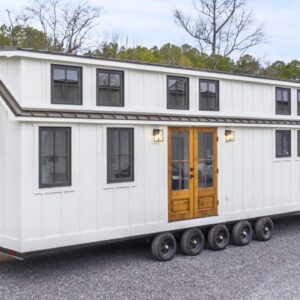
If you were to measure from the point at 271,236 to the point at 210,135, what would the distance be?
10.1ft

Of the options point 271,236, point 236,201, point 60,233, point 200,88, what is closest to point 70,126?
point 60,233

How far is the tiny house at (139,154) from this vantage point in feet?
24.1

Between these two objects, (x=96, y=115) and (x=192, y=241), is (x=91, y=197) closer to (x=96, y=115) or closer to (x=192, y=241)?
(x=96, y=115)

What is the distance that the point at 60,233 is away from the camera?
7.52 metres

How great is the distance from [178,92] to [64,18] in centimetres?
2084

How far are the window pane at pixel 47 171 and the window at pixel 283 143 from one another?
5727mm

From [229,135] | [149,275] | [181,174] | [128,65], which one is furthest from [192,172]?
[128,65]

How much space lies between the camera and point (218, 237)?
9930 millimetres

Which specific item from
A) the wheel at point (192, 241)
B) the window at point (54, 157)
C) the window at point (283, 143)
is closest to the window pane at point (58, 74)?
the window at point (54, 157)

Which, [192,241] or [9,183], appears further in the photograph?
[192,241]

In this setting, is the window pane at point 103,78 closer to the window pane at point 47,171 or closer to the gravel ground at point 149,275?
the window pane at point 47,171

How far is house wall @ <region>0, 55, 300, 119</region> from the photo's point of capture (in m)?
7.34

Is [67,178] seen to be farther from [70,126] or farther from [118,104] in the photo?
[118,104]

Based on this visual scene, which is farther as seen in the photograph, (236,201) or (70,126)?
(236,201)
